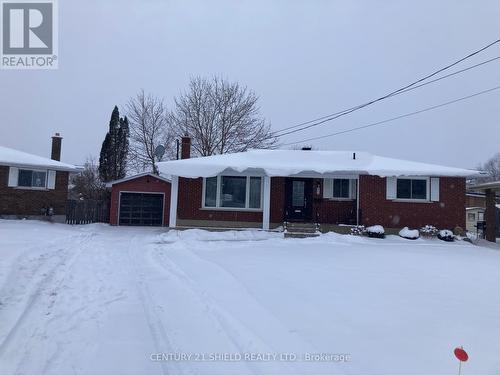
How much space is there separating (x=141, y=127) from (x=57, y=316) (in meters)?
33.6

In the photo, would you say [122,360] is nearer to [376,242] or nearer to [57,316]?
[57,316]

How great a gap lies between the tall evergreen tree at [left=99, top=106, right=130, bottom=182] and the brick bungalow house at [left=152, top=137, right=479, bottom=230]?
621 inches

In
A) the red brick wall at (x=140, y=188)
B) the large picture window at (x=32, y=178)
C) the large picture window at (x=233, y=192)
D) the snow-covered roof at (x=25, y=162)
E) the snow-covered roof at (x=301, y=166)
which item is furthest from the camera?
the red brick wall at (x=140, y=188)

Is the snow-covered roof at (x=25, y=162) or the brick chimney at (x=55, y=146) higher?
the brick chimney at (x=55, y=146)

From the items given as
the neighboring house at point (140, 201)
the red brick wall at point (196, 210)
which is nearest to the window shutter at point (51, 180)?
the neighboring house at point (140, 201)

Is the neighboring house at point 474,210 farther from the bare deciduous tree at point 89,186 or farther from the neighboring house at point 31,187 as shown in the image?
the neighboring house at point 31,187

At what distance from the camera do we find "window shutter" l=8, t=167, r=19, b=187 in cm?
2147

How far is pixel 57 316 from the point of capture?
18.3 ft

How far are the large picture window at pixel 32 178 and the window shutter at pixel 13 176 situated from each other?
0.16m

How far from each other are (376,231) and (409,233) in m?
1.43

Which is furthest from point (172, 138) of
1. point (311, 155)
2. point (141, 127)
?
point (311, 155)

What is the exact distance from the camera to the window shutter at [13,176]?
70.4ft

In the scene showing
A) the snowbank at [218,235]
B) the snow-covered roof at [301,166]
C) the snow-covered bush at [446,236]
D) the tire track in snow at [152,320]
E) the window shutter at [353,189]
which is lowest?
the tire track in snow at [152,320]

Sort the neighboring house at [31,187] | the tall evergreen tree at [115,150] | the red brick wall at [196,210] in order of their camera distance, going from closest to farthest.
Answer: the red brick wall at [196,210] → the neighboring house at [31,187] → the tall evergreen tree at [115,150]
